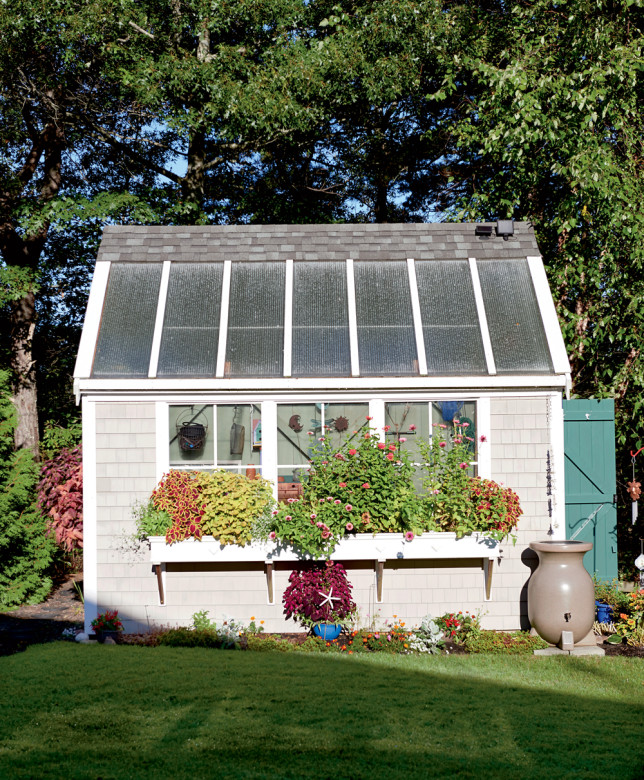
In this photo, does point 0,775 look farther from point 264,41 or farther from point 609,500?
point 264,41

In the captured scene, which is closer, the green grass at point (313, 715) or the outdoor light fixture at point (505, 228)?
the green grass at point (313, 715)

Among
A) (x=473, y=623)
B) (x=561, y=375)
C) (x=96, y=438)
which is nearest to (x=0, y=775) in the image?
(x=96, y=438)

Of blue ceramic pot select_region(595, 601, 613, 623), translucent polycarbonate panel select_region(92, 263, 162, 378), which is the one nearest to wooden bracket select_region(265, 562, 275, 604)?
translucent polycarbonate panel select_region(92, 263, 162, 378)

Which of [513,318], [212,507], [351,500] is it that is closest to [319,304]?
[513,318]

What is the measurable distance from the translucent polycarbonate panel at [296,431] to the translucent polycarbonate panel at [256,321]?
0.55 m

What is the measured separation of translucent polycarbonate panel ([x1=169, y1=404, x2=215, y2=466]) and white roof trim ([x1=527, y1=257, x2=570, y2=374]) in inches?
143

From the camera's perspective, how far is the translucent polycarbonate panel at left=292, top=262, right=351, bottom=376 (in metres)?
7.85

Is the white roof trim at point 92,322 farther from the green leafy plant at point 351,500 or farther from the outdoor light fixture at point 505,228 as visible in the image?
the outdoor light fixture at point 505,228

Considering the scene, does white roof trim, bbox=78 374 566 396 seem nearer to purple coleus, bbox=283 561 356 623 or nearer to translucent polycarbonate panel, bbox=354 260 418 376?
translucent polycarbonate panel, bbox=354 260 418 376

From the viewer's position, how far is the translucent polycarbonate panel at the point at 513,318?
791cm

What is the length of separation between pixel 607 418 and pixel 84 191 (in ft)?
35.2

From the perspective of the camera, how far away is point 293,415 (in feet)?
27.5

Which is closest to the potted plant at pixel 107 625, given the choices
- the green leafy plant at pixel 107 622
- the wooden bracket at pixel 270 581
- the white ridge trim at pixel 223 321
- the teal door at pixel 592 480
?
the green leafy plant at pixel 107 622

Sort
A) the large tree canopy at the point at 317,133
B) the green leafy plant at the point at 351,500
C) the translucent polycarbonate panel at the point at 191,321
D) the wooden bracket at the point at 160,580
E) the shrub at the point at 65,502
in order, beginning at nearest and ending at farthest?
the green leafy plant at the point at 351,500 → the wooden bracket at the point at 160,580 → the translucent polycarbonate panel at the point at 191,321 → the shrub at the point at 65,502 → the large tree canopy at the point at 317,133
